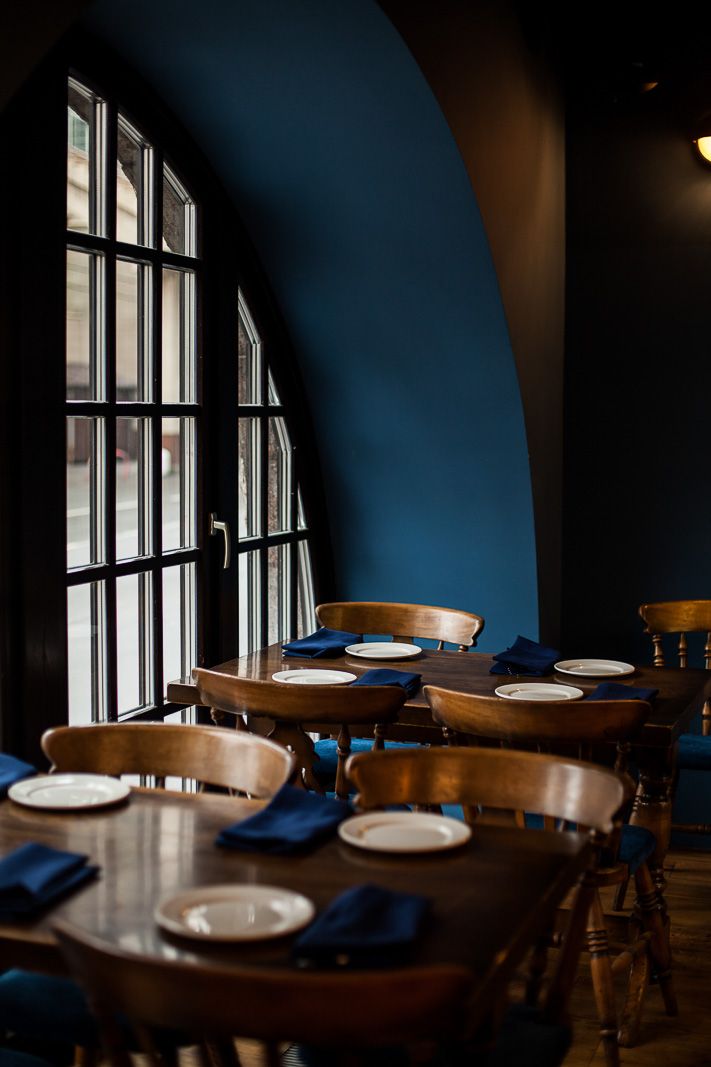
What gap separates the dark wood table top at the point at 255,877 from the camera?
5.11ft

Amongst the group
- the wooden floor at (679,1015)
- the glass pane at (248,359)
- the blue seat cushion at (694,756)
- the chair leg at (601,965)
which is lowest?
the wooden floor at (679,1015)

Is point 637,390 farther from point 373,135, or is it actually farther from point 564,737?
point 564,737

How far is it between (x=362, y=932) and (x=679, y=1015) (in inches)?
76.8

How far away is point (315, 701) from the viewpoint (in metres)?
2.77

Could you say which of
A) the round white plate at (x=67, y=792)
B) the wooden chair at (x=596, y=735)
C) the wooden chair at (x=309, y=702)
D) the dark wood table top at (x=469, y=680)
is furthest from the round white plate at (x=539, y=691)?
the round white plate at (x=67, y=792)

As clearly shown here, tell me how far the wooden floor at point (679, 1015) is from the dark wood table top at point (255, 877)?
48.1 inches

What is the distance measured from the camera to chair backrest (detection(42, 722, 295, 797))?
93.0 inches

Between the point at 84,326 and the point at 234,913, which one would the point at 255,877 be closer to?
the point at 234,913

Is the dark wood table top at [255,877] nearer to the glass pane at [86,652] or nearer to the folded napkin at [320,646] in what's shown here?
the glass pane at [86,652]

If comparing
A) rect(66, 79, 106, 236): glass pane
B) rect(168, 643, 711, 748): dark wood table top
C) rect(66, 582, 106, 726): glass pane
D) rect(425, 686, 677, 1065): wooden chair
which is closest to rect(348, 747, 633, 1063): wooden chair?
rect(425, 686, 677, 1065): wooden chair

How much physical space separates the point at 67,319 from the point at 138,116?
2.50 ft

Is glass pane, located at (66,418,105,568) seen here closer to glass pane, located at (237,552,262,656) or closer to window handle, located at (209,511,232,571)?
window handle, located at (209,511,232,571)

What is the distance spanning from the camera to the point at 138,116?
11.3 ft

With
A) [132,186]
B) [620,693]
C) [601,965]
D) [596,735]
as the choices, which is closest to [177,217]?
[132,186]
